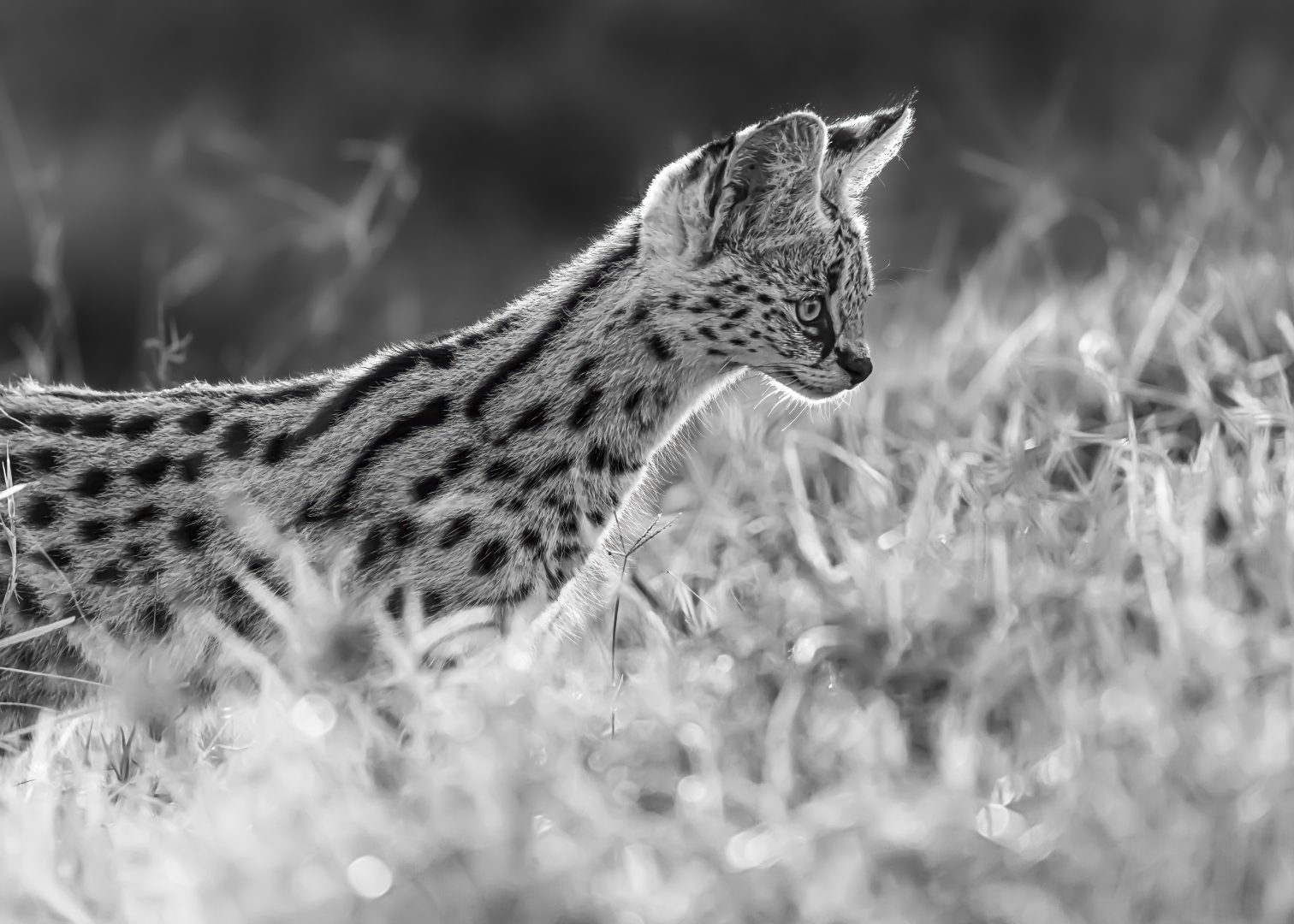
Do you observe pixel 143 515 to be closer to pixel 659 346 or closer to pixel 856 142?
pixel 659 346

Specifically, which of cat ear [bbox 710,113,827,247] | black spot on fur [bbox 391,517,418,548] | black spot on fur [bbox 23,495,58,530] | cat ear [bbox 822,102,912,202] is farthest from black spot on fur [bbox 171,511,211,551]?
cat ear [bbox 822,102,912,202]

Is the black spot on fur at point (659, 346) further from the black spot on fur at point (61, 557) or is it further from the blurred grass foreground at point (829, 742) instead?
the black spot on fur at point (61, 557)

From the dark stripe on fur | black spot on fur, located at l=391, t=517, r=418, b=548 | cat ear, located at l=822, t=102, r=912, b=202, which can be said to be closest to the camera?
black spot on fur, located at l=391, t=517, r=418, b=548

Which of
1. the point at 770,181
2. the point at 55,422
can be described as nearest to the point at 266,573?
the point at 55,422

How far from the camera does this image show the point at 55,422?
4.91 m

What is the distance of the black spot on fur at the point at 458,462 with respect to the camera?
4.73 meters

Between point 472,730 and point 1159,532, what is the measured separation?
1.78m

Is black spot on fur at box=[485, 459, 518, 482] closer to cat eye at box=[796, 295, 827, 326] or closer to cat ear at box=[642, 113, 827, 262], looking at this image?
cat ear at box=[642, 113, 827, 262]

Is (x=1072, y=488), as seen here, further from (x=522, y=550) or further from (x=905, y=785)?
(x=905, y=785)

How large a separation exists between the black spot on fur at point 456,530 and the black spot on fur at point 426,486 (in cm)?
12

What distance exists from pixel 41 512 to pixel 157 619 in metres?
0.47

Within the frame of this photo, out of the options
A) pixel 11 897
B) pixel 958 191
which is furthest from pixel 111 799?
pixel 958 191

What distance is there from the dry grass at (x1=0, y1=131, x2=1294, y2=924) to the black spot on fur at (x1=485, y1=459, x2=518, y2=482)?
0.53m

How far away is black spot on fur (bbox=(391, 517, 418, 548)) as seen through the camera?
4.61 m
